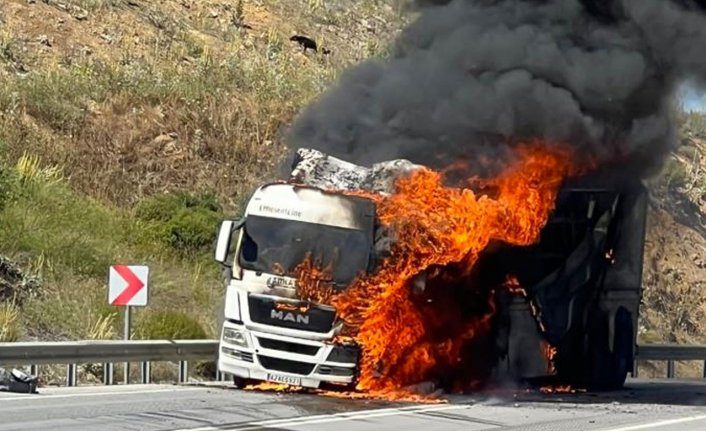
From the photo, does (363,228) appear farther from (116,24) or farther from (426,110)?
(116,24)

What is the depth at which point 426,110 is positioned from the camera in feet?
60.0

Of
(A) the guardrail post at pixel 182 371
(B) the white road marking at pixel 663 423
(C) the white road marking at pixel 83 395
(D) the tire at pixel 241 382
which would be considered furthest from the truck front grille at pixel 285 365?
(B) the white road marking at pixel 663 423

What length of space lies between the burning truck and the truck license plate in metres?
0.01

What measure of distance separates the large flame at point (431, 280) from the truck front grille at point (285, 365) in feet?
2.09

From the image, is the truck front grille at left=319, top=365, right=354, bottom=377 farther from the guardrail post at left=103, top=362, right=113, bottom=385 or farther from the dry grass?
the dry grass

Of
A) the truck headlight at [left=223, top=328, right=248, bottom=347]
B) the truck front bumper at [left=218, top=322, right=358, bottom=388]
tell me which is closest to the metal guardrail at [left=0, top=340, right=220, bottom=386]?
the truck headlight at [left=223, top=328, right=248, bottom=347]

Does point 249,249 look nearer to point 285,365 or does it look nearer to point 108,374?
point 285,365

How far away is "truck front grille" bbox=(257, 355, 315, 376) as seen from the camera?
51.5 ft

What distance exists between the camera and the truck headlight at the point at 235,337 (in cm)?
1602

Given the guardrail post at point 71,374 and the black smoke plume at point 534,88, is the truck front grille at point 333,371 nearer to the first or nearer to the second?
the black smoke plume at point 534,88

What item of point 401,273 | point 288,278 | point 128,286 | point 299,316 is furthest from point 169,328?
point 401,273

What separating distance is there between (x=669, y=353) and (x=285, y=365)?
1137 cm

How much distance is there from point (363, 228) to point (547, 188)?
3.03 m

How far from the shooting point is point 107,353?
57.8 feet
